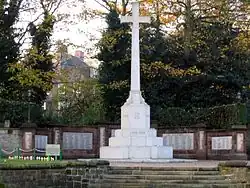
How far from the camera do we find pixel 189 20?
34062 millimetres

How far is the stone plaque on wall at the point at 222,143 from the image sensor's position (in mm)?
27016

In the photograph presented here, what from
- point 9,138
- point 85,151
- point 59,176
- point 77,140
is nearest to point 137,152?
point 85,151

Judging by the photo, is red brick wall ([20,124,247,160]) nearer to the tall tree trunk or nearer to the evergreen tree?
the evergreen tree

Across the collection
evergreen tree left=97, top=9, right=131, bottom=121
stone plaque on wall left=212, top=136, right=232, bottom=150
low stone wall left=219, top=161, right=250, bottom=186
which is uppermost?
evergreen tree left=97, top=9, right=131, bottom=121

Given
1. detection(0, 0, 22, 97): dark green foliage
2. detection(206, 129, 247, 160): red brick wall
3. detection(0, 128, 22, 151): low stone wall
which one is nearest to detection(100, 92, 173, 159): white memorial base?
detection(206, 129, 247, 160): red brick wall

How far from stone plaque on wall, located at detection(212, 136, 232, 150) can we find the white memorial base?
375 centimetres

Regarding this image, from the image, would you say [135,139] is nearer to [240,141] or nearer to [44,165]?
[240,141]

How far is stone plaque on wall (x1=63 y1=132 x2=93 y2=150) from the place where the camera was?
93.9 ft

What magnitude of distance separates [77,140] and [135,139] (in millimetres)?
5495

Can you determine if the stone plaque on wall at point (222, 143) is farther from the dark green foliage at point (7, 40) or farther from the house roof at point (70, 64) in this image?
the house roof at point (70, 64)

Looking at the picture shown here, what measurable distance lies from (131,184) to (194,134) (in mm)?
11328

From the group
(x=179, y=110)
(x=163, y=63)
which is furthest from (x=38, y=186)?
(x=163, y=63)

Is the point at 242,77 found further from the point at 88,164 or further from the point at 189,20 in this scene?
the point at 88,164

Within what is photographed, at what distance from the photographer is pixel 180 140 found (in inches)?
1144
